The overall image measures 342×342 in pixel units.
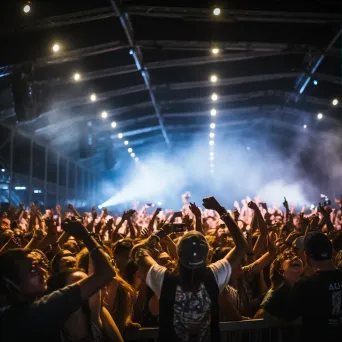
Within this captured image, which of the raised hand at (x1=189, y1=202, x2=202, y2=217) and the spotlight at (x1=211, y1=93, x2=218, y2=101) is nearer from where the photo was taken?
the raised hand at (x1=189, y1=202, x2=202, y2=217)

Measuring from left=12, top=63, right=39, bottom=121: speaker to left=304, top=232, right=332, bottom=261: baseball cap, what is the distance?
826 cm

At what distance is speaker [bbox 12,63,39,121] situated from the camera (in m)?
10.5

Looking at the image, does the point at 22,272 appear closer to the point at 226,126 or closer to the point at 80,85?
the point at 80,85

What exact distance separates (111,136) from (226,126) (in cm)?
553

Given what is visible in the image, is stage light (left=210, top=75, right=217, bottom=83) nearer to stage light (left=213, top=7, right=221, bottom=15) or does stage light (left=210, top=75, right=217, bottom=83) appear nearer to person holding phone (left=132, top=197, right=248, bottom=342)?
stage light (left=213, top=7, right=221, bottom=15)

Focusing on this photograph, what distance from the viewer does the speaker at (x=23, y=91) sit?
1049cm

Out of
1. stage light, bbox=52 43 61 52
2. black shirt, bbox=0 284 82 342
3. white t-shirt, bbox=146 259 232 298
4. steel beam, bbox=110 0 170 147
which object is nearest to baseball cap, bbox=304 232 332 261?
white t-shirt, bbox=146 259 232 298

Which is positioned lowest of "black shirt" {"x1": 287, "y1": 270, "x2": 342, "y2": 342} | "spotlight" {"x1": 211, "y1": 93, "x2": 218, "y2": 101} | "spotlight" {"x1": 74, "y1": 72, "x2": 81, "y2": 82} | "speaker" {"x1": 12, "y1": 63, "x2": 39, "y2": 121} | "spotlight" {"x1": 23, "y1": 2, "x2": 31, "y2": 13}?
"black shirt" {"x1": 287, "y1": 270, "x2": 342, "y2": 342}

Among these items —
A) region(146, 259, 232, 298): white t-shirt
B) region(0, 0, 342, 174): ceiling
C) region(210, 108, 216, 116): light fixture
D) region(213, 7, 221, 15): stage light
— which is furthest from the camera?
region(210, 108, 216, 116): light fixture

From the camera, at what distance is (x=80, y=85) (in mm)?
14523

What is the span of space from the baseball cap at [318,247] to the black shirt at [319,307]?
16 cm

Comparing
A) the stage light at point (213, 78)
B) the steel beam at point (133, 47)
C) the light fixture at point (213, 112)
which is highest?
the light fixture at point (213, 112)

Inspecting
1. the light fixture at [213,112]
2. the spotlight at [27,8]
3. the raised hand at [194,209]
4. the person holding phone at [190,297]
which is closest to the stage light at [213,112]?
the light fixture at [213,112]

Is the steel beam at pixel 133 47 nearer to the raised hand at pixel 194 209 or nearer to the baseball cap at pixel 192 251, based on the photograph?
the raised hand at pixel 194 209
